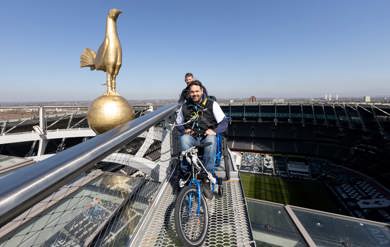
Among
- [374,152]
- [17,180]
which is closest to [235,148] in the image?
[374,152]

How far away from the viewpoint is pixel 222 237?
1.96 meters

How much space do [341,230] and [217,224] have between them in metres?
2.15

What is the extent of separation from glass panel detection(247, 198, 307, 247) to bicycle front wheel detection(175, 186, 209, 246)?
3.19ft

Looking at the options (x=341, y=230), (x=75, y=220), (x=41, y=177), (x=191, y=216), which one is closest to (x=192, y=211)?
(x=191, y=216)

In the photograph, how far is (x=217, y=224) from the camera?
213 cm

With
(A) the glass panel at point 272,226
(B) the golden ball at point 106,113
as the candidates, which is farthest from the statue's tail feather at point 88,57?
(A) the glass panel at point 272,226

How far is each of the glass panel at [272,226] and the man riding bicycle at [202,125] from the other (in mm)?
952

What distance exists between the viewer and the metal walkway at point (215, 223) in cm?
184

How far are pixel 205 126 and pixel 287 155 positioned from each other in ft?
105

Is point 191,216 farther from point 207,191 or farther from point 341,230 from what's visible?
point 341,230

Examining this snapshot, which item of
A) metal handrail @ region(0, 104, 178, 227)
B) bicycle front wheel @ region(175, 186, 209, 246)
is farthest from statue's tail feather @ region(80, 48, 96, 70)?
metal handrail @ region(0, 104, 178, 227)

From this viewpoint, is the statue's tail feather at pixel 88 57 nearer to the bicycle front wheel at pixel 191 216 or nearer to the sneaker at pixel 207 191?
the sneaker at pixel 207 191

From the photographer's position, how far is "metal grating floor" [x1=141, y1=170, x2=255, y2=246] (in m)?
1.84

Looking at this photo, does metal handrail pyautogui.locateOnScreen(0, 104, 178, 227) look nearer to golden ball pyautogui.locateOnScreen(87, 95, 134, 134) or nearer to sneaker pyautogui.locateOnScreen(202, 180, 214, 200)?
sneaker pyautogui.locateOnScreen(202, 180, 214, 200)
